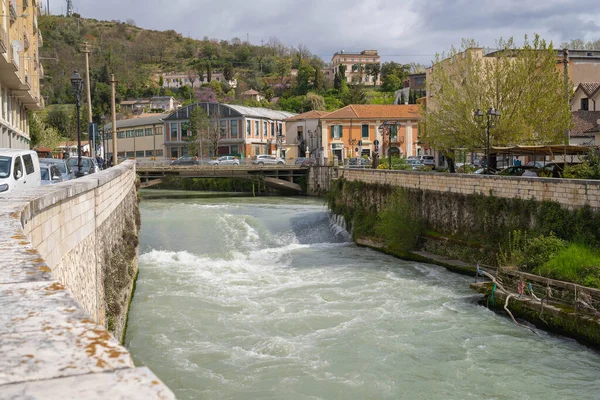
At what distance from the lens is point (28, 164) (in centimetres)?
1588

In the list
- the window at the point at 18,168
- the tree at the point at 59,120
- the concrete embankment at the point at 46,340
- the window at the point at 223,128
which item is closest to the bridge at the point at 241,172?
the window at the point at 223,128

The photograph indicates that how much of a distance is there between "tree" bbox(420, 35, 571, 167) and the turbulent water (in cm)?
1062

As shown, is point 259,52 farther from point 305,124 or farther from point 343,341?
point 343,341

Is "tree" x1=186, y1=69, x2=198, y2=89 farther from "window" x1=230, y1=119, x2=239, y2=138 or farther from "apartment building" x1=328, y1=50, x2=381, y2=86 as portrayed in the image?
"window" x1=230, y1=119, x2=239, y2=138

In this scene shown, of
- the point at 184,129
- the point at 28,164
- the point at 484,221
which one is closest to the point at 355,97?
the point at 184,129

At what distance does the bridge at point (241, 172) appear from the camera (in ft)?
177

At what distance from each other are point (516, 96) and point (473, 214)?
1006 cm

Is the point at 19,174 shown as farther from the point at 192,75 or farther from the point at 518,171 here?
the point at 192,75

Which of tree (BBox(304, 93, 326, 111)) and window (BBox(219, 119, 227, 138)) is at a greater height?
tree (BBox(304, 93, 326, 111))

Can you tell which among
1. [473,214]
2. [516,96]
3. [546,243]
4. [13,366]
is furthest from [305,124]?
[13,366]

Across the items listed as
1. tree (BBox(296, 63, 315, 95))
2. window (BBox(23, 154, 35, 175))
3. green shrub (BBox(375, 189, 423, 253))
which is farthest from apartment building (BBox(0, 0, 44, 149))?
tree (BBox(296, 63, 315, 95))

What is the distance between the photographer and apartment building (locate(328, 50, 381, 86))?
144000 millimetres

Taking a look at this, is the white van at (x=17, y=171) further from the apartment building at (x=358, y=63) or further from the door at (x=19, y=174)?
the apartment building at (x=358, y=63)

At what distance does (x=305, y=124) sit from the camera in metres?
79.4
